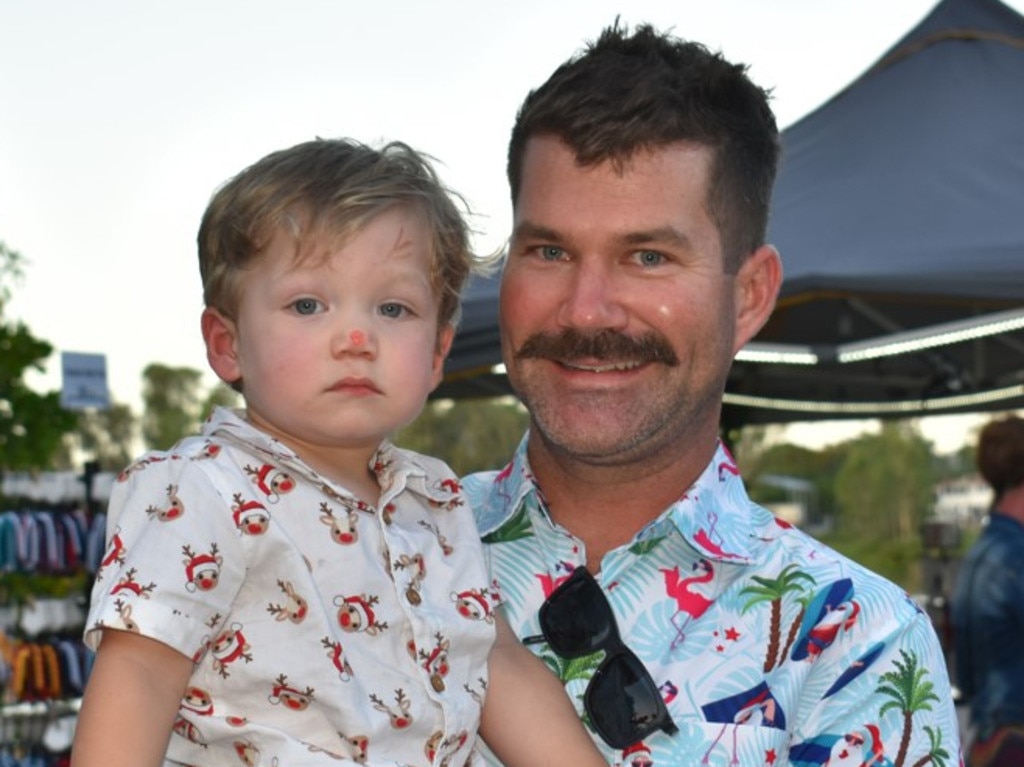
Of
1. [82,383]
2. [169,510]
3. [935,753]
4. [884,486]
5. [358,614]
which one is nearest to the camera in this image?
[169,510]

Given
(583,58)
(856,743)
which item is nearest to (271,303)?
(583,58)

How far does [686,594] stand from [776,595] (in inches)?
4.7

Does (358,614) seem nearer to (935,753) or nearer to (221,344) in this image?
(221,344)

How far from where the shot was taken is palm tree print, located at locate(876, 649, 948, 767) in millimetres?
1854

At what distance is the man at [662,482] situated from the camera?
6.23 feet

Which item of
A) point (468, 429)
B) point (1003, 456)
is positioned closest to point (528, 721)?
point (1003, 456)

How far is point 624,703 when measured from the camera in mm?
1906

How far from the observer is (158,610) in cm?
153

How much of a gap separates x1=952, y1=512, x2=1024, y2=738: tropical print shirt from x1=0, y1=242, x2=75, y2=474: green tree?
3.89m

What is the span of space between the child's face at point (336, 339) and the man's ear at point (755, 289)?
2.01 ft

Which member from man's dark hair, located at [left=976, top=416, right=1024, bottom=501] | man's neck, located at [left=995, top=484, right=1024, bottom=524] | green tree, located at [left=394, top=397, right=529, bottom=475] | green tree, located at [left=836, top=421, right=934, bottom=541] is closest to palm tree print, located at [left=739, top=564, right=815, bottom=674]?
man's neck, located at [left=995, top=484, right=1024, bottom=524]

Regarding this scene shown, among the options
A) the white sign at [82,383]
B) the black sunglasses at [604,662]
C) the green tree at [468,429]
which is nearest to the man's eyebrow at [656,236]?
the black sunglasses at [604,662]

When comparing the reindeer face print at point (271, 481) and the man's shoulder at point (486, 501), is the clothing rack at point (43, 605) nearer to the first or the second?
the man's shoulder at point (486, 501)

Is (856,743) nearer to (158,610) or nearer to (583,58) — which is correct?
(158,610)
